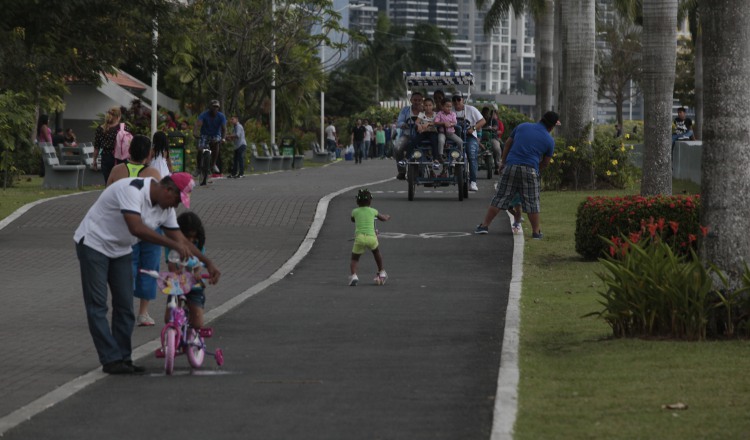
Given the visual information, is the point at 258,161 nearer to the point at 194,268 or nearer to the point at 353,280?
the point at 353,280

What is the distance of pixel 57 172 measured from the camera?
29.3m

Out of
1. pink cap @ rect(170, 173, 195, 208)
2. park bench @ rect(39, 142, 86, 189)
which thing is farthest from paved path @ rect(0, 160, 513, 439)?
park bench @ rect(39, 142, 86, 189)

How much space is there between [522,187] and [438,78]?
1386 cm

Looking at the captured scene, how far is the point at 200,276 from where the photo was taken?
32.9 ft

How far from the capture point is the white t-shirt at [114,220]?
9680 millimetres

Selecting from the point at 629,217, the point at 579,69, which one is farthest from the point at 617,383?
the point at 579,69

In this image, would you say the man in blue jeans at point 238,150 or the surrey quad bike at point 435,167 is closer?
the surrey quad bike at point 435,167

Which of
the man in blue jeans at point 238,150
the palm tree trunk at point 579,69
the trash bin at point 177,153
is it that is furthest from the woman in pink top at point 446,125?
the man in blue jeans at point 238,150

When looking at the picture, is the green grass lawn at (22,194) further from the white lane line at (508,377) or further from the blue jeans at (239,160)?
the white lane line at (508,377)

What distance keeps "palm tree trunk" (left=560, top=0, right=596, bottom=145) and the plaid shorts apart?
10.8 m

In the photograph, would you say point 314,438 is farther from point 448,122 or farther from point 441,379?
point 448,122

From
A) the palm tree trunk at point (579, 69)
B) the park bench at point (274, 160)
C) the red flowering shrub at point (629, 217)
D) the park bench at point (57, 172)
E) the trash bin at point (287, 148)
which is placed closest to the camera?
the red flowering shrub at point (629, 217)

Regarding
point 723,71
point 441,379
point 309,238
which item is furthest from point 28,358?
point 309,238

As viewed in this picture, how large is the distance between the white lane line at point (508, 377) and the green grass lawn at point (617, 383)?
0.19 ft
